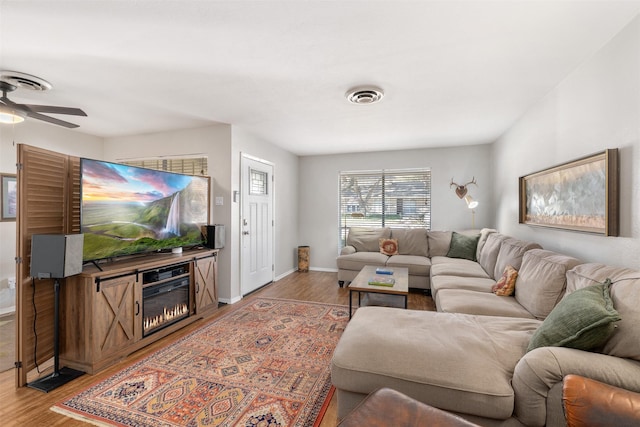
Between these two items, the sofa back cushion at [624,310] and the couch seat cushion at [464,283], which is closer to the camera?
the sofa back cushion at [624,310]

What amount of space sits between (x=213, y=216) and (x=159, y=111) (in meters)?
1.45

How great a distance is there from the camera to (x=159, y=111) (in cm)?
328

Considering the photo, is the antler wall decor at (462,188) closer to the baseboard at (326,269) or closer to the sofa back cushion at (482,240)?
the sofa back cushion at (482,240)

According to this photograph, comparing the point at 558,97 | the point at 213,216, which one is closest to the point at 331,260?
the point at 213,216

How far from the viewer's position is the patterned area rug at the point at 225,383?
1.68m

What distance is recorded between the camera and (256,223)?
442 centimetres

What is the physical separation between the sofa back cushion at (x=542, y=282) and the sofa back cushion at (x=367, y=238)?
2.72 m

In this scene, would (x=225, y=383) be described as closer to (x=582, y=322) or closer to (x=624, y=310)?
(x=582, y=322)

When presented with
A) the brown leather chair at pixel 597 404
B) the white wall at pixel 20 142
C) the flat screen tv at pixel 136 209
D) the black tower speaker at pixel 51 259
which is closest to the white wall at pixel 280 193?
the flat screen tv at pixel 136 209

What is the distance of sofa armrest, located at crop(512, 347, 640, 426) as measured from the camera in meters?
1.12

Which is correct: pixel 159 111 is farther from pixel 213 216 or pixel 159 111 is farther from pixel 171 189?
pixel 213 216

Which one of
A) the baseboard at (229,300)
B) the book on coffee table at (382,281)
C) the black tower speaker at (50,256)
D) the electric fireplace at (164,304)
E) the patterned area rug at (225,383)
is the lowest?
the patterned area rug at (225,383)

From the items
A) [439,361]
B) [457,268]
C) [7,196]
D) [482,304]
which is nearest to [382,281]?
[482,304]

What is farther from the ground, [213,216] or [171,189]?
[171,189]
